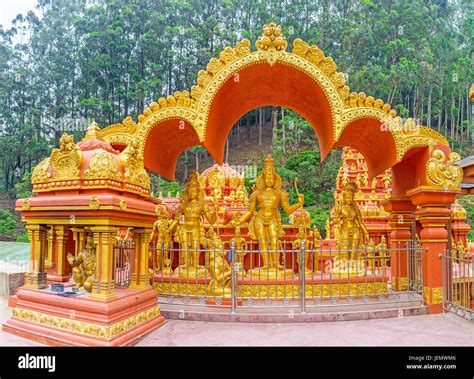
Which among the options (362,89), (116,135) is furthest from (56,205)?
(362,89)

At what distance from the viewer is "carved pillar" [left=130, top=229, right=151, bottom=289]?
6086mm

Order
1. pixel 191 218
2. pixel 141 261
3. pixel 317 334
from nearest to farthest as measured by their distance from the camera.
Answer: pixel 317 334 → pixel 141 261 → pixel 191 218

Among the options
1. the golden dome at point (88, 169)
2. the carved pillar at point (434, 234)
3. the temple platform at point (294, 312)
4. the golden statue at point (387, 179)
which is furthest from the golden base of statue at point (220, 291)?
the golden statue at point (387, 179)

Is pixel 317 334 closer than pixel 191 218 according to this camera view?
Yes

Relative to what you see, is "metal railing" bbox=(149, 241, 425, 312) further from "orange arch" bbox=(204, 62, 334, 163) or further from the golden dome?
"orange arch" bbox=(204, 62, 334, 163)

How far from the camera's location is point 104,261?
16.8 feet

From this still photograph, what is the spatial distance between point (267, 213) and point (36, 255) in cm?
457

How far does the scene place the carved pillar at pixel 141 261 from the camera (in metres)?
6.09

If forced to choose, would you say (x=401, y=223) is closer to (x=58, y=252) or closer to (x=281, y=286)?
(x=281, y=286)

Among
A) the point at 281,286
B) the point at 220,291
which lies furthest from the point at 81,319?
the point at 281,286

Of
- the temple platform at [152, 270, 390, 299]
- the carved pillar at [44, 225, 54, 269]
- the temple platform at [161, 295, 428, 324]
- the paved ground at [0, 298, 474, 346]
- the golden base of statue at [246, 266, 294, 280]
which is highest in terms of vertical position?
the carved pillar at [44, 225, 54, 269]

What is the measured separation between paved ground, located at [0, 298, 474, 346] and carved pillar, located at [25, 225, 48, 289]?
760 millimetres

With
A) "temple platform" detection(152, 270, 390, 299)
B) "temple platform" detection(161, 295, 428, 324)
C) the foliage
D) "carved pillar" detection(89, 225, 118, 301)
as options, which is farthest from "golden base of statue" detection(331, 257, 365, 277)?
the foliage

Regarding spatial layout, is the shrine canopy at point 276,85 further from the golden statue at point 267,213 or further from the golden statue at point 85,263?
the golden statue at point 85,263
